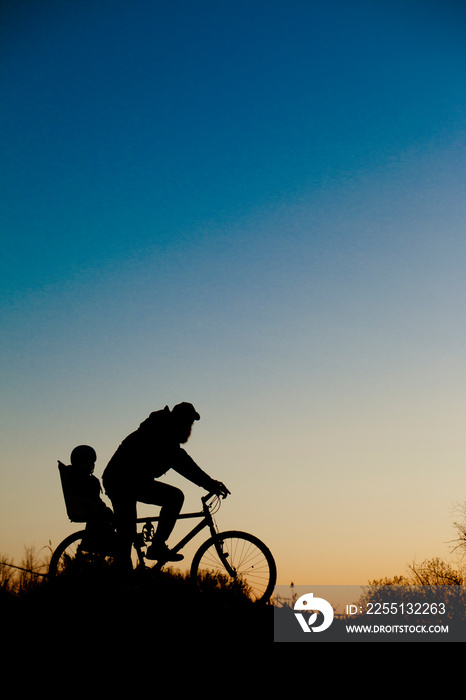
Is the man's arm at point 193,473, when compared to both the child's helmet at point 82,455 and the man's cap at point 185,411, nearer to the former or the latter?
the man's cap at point 185,411

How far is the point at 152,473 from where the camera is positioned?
23.9ft

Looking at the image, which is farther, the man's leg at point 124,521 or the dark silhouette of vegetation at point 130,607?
the man's leg at point 124,521

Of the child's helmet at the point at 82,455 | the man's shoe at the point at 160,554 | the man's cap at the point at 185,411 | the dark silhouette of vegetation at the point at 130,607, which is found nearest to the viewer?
the dark silhouette of vegetation at the point at 130,607

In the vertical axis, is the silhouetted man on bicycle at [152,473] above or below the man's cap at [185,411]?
below

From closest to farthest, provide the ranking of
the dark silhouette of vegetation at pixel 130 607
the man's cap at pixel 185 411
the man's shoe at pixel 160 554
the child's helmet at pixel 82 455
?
the dark silhouette of vegetation at pixel 130 607, the man's shoe at pixel 160 554, the man's cap at pixel 185 411, the child's helmet at pixel 82 455

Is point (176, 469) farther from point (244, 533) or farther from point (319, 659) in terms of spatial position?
point (319, 659)

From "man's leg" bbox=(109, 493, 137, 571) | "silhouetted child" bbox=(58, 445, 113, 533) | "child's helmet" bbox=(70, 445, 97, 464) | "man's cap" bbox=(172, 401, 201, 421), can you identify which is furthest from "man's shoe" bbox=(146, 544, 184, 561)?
"man's cap" bbox=(172, 401, 201, 421)

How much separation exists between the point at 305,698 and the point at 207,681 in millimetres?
829

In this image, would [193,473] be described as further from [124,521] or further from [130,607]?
[130,607]

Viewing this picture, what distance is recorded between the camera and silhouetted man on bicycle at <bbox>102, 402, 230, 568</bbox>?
7215 millimetres

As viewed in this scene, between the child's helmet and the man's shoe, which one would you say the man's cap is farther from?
the man's shoe

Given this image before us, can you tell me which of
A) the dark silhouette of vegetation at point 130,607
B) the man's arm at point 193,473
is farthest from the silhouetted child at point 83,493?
the man's arm at point 193,473

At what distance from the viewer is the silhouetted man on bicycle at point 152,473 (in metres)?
7.21
